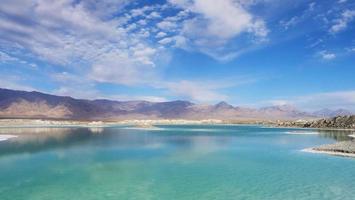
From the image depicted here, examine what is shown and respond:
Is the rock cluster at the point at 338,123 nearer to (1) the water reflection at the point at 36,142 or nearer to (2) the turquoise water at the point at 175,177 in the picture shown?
(1) the water reflection at the point at 36,142

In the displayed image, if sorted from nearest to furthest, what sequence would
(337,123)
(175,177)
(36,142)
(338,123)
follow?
(175,177), (36,142), (338,123), (337,123)

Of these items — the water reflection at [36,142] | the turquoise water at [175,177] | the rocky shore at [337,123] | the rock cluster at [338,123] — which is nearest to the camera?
the turquoise water at [175,177]

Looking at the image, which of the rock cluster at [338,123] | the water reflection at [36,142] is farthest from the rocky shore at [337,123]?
the water reflection at [36,142]

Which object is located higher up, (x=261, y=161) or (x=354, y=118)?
(x=354, y=118)

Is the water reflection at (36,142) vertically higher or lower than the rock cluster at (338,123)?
lower

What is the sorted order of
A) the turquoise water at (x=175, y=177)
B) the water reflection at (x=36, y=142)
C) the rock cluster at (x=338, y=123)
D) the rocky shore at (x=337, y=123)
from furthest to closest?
the rocky shore at (x=337, y=123) → the rock cluster at (x=338, y=123) → the water reflection at (x=36, y=142) → the turquoise water at (x=175, y=177)

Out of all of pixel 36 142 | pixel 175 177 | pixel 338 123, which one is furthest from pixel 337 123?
pixel 175 177

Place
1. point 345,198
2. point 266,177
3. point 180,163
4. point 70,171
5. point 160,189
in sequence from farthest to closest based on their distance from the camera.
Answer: point 180,163, point 70,171, point 266,177, point 160,189, point 345,198

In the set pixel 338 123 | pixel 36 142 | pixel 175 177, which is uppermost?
pixel 338 123

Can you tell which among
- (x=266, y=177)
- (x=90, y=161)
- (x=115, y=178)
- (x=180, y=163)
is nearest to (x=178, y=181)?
(x=115, y=178)

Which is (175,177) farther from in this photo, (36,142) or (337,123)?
(337,123)

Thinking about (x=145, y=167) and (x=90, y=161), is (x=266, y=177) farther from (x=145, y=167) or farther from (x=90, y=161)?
(x=90, y=161)
